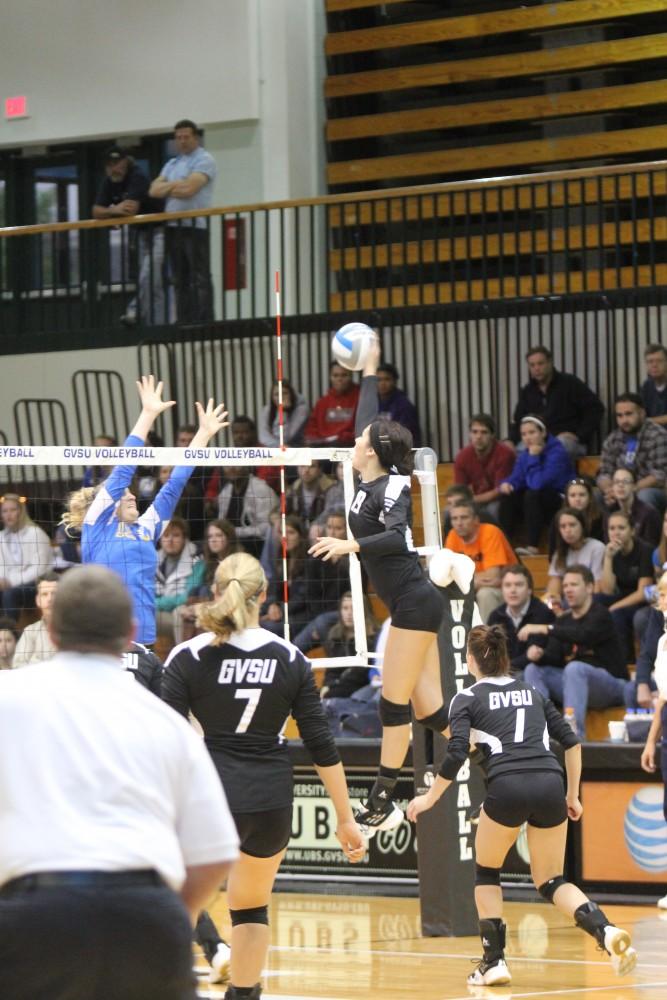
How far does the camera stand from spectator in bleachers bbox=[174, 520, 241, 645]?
441 inches

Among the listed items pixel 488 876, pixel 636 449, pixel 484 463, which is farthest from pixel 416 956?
pixel 484 463

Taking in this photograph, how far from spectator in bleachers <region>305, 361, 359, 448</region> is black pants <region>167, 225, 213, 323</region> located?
2.06 metres

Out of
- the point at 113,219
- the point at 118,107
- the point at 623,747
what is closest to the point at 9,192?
the point at 118,107

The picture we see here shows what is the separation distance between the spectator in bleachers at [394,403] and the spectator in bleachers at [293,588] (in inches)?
63.1

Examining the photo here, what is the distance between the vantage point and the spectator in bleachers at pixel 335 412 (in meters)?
13.4

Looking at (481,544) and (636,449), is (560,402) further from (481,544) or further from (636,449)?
(481,544)

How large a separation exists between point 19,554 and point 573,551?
14.3 feet

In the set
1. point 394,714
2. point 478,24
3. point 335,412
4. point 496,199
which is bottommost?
point 394,714

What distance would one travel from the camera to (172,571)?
11.7 meters

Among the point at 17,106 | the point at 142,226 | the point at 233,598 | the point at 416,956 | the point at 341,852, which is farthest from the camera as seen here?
the point at 17,106

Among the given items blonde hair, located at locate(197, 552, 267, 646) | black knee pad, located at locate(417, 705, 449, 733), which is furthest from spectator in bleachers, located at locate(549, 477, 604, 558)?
blonde hair, located at locate(197, 552, 267, 646)

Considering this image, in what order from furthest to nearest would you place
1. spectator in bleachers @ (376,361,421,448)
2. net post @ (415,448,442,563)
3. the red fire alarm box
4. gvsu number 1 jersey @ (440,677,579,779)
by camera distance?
the red fire alarm box < spectator in bleachers @ (376,361,421,448) < net post @ (415,448,442,563) < gvsu number 1 jersey @ (440,677,579,779)

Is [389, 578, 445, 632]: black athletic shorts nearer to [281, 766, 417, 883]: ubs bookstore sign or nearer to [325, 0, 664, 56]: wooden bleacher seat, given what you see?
[281, 766, 417, 883]: ubs bookstore sign

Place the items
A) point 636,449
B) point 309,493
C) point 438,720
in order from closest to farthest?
point 438,720
point 636,449
point 309,493
